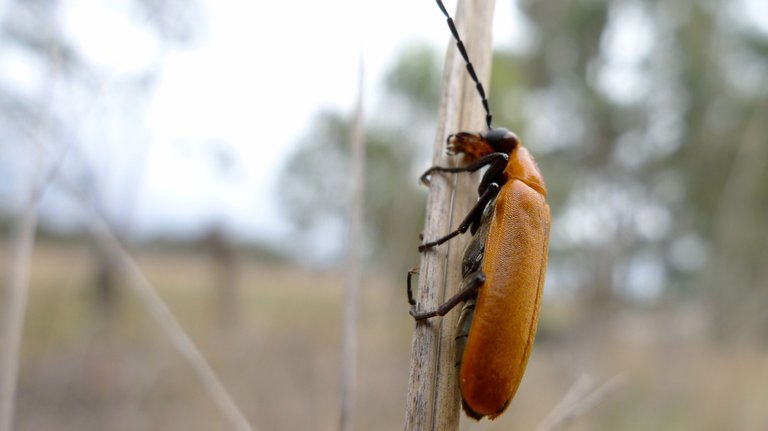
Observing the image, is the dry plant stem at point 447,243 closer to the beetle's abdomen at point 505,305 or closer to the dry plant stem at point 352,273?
the beetle's abdomen at point 505,305

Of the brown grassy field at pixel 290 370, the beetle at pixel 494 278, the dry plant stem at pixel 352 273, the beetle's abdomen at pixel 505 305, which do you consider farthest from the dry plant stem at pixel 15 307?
the brown grassy field at pixel 290 370

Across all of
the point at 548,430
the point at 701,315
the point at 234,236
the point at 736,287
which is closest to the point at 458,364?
the point at 548,430

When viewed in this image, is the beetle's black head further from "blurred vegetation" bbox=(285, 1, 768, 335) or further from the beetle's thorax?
"blurred vegetation" bbox=(285, 1, 768, 335)

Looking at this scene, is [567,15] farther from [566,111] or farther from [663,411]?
[663,411]

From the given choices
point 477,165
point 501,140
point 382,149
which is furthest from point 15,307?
point 382,149

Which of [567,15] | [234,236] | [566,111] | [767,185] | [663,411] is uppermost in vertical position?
[567,15]

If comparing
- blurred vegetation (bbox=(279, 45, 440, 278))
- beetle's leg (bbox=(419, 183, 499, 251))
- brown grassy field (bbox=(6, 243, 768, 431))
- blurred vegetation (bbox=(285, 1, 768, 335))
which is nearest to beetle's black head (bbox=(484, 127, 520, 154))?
beetle's leg (bbox=(419, 183, 499, 251))

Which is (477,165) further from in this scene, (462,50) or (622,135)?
(622,135)

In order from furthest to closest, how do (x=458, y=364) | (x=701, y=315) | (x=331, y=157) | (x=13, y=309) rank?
(x=331, y=157), (x=701, y=315), (x=13, y=309), (x=458, y=364)
